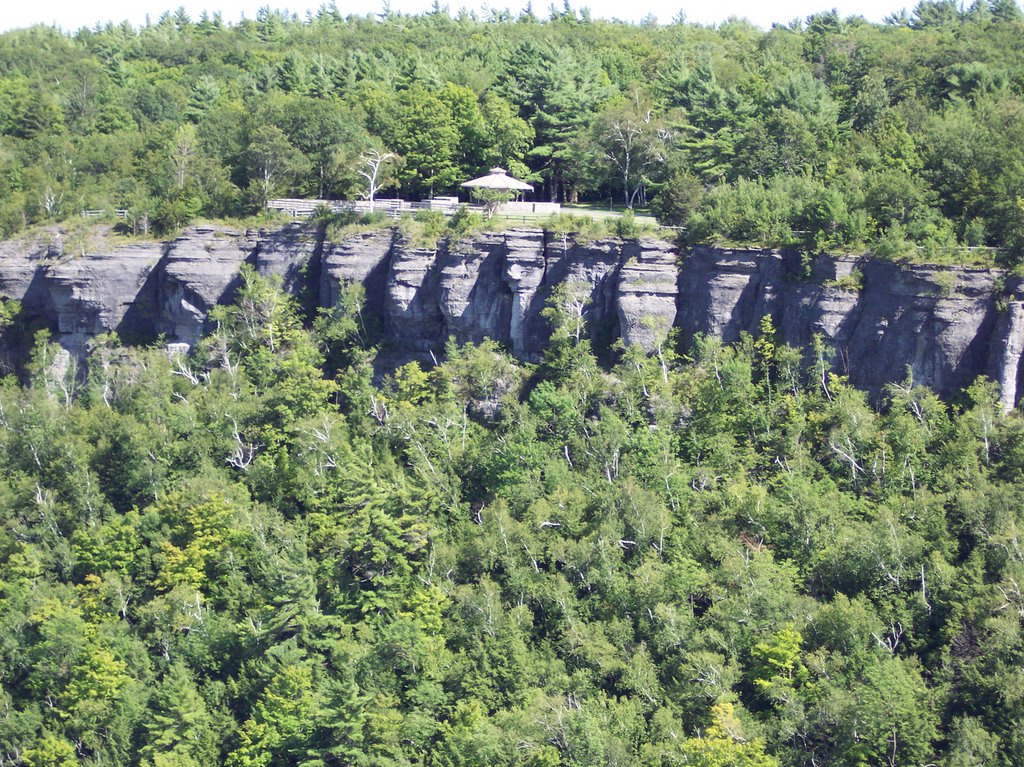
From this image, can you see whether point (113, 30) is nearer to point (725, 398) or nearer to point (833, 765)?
point (725, 398)

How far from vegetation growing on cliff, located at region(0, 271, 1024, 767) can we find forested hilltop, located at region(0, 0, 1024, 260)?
8.15m

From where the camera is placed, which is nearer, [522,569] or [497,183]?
[522,569]

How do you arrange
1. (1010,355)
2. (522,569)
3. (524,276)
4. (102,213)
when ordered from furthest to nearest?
(102,213) < (524,276) < (1010,355) < (522,569)

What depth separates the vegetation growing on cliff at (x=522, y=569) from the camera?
4144 cm

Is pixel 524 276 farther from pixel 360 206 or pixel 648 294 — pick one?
pixel 360 206

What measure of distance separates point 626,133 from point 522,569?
2680 centimetres

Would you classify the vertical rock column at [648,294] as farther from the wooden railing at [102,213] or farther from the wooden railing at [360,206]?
the wooden railing at [102,213]

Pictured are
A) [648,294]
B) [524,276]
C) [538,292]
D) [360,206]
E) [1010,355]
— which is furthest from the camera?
[360,206]

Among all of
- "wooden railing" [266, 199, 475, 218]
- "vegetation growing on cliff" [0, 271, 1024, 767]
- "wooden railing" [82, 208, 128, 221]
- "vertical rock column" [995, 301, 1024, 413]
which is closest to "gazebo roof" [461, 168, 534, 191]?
"wooden railing" [266, 199, 475, 218]

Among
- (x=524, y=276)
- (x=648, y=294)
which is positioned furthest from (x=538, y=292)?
(x=648, y=294)

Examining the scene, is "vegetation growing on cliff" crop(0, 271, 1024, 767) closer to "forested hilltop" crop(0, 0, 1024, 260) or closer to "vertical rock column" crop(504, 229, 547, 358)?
"vertical rock column" crop(504, 229, 547, 358)

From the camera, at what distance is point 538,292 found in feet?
193

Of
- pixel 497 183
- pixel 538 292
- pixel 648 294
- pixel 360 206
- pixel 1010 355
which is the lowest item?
pixel 1010 355

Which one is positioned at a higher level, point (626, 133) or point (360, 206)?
point (626, 133)
